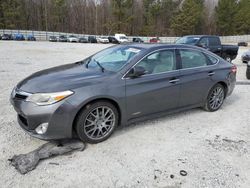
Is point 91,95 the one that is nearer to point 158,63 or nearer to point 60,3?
point 158,63

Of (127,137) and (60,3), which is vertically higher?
(60,3)

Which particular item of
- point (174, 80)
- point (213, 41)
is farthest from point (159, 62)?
point (213, 41)

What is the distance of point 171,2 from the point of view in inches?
2527

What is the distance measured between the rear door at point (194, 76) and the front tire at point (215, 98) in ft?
0.62

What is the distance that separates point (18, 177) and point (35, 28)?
64.5m

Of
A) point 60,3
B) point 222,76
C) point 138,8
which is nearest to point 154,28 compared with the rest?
point 138,8

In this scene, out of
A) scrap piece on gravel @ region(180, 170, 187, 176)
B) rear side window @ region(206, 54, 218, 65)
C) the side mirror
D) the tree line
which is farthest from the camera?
the tree line

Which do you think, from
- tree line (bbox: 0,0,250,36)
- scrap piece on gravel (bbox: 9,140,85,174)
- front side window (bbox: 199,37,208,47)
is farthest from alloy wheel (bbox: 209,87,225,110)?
tree line (bbox: 0,0,250,36)

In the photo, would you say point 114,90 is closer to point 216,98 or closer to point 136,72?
point 136,72

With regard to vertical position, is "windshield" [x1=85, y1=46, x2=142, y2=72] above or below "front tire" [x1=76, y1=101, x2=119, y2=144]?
above

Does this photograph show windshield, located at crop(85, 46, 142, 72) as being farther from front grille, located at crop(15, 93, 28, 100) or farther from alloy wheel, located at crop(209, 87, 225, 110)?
alloy wheel, located at crop(209, 87, 225, 110)

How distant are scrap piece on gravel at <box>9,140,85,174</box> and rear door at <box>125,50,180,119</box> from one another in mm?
990

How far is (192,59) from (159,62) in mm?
842

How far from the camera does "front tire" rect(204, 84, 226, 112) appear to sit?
470cm
